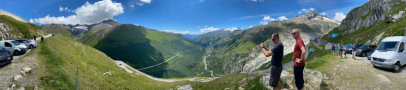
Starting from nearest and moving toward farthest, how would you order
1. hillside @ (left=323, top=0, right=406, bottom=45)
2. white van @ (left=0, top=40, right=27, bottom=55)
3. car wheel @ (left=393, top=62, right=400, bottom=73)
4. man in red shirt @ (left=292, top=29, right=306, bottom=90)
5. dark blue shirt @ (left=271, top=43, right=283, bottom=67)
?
man in red shirt @ (left=292, top=29, right=306, bottom=90) < dark blue shirt @ (left=271, top=43, right=283, bottom=67) < car wheel @ (left=393, top=62, right=400, bottom=73) < white van @ (left=0, top=40, right=27, bottom=55) < hillside @ (left=323, top=0, right=406, bottom=45)

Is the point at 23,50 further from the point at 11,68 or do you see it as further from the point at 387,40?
the point at 387,40

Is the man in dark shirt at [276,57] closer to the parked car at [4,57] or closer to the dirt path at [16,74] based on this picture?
the dirt path at [16,74]

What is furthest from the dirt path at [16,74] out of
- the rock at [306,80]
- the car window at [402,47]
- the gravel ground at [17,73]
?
the car window at [402,47]

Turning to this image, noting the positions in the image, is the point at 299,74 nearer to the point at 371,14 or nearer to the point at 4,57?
the point at 4,57

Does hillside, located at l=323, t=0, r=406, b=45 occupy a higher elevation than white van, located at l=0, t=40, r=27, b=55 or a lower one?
higher

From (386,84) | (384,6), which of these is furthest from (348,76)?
(384,6)

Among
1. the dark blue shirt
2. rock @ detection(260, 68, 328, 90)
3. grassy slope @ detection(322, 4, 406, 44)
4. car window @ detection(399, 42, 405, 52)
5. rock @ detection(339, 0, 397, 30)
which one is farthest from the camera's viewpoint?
rock @ detection(339, 0, 397, 30)

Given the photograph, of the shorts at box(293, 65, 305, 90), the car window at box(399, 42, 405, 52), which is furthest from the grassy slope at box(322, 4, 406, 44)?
the shorts at box(293, 65, 305, 90)

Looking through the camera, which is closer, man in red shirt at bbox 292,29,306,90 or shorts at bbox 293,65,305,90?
man in red shirt at bbox 292,29,306,90

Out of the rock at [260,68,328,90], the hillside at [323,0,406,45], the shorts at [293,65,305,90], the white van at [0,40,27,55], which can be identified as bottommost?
the rock at [260,68,328,90]

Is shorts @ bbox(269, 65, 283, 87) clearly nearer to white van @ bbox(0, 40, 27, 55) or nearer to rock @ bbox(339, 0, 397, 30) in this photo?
white van @ bbox(0, 40, 27, 55)
